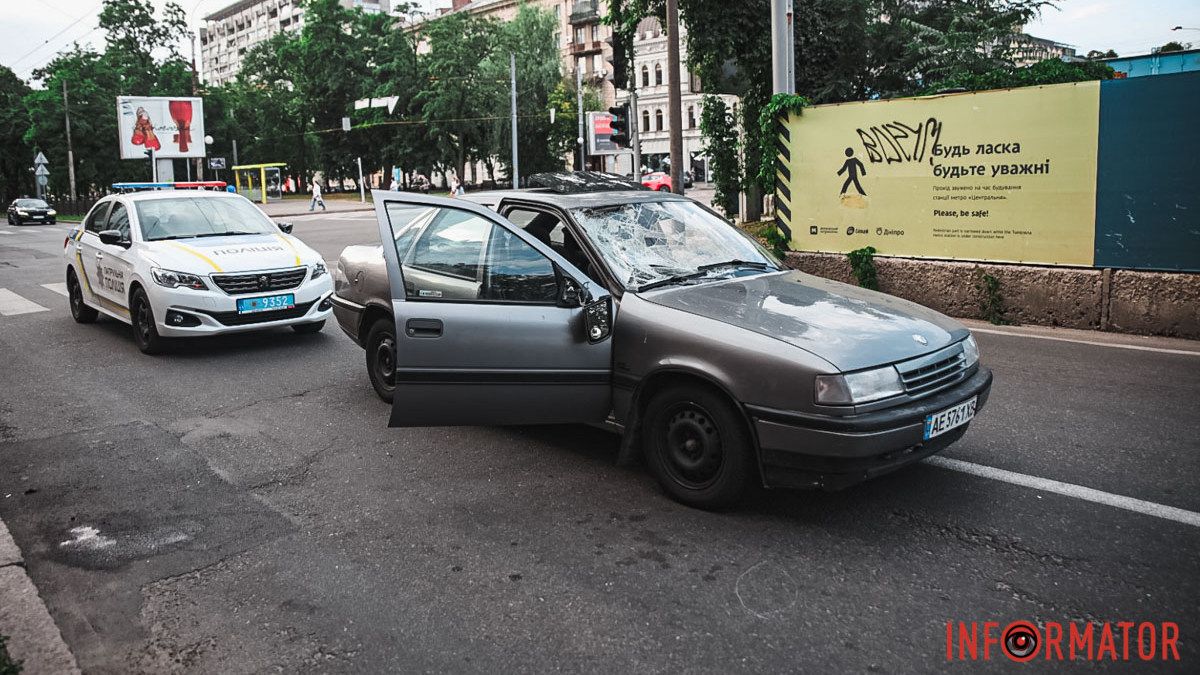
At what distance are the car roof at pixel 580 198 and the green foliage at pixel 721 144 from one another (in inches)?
563

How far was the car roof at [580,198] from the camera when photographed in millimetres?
5637

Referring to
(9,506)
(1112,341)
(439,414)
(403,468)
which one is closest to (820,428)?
(439,414)

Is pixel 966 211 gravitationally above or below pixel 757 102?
below

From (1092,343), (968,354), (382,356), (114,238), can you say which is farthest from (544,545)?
(114,238)

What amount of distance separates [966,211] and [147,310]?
8.74m

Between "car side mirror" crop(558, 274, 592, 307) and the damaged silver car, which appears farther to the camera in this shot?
"car side mirror" crop(558, 274, 592, 307)

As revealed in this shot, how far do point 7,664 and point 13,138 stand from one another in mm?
82722

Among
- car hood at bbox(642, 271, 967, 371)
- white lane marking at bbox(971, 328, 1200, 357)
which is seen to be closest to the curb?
car hood at bbox(642, 271, 967, 371)

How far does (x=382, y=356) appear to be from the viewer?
7.02m

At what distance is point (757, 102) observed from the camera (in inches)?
812

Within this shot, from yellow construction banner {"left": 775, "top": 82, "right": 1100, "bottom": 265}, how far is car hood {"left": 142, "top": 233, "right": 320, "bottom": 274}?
6286 millimetres

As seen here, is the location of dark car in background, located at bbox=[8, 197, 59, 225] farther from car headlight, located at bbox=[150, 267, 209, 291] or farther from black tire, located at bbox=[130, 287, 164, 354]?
car headlight, located at bbox=[150, 267, 209, 291]

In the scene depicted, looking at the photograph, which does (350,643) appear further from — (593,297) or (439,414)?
(593,297)

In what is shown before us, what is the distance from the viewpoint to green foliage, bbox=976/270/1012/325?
991 cm
